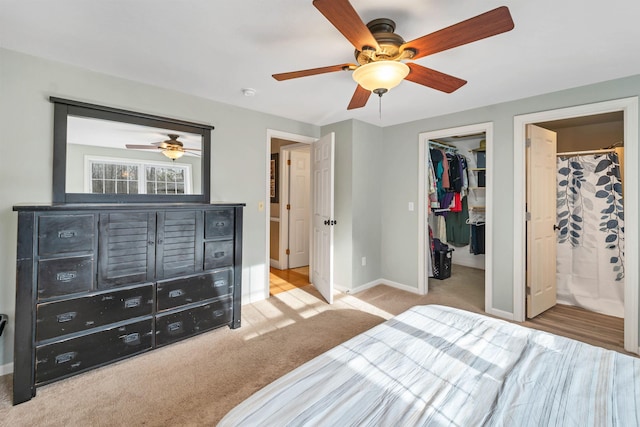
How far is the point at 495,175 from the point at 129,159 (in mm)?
3587

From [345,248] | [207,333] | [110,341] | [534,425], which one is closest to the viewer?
[534,425]

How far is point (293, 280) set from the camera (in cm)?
447

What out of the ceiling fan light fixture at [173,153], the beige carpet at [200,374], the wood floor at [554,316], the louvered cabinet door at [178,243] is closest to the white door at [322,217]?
the beige carpet at [200,374]

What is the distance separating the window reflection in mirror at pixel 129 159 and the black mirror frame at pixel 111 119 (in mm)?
34

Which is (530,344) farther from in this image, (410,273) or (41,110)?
(41,110)

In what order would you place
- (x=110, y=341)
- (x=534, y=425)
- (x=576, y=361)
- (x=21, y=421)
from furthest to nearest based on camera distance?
(x=110, y=341)
(x=21, y=421)
(x=576, y=361)
(x=534, y=425)

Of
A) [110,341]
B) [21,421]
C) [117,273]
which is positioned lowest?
[21,421]

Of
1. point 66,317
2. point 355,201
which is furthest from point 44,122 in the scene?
point 355,201

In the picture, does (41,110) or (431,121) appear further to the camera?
(431,121)

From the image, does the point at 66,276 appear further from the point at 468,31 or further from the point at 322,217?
the point at 468,31

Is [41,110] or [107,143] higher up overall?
[41,110]

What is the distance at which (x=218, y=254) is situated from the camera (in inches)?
107

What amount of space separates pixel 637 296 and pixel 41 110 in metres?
4.88

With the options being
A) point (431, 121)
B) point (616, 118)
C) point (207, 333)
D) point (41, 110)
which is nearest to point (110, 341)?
point (207, 333)
